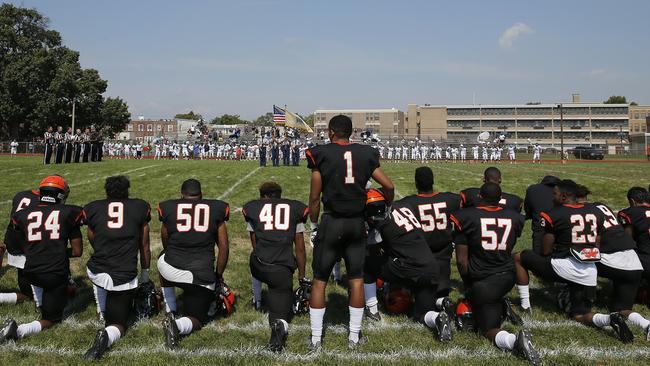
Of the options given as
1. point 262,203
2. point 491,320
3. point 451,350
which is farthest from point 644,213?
point 262,203

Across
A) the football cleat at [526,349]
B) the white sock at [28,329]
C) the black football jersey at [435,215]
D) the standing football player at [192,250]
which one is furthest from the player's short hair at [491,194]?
the white sock at [28,329]

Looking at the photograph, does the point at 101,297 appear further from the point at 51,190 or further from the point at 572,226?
the point at 572,226

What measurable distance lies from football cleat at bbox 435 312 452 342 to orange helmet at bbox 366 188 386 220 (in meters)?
1.12

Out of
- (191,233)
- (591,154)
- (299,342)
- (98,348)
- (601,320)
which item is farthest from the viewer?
(591,154)

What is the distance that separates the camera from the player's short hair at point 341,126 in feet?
14.8

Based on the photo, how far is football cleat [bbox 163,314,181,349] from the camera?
4246 millimetres

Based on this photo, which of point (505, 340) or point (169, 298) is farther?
point (169, 298)

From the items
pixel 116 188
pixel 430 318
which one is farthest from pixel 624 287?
pixel 116 188

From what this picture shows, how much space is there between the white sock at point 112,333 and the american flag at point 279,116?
2658cm

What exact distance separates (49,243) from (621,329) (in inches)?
222

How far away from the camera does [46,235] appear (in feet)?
16.1

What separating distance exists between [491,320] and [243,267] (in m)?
3.82

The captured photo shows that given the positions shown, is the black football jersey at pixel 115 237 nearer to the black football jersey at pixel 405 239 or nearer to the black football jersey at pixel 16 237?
the black football jersey at pixel 16 237

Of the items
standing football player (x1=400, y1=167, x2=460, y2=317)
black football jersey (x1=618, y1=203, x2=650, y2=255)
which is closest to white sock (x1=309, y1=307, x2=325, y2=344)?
standing football player (x1=400, y1=167, x2=460, y2=317)
